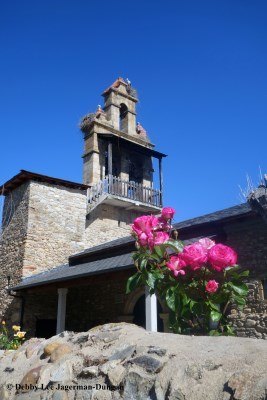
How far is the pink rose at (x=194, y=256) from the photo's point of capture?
8.55 feet

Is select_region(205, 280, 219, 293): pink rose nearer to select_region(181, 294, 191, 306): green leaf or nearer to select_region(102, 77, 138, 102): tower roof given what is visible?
select_region(181, 294, 191, 306): green leaf

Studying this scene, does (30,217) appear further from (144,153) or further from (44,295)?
(144,153)

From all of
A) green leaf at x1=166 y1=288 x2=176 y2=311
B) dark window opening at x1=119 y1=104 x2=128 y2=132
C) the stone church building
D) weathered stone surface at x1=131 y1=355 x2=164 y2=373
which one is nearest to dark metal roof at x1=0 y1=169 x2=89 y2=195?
the stone church building

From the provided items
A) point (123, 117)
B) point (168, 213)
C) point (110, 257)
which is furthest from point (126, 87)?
point (168, 213)

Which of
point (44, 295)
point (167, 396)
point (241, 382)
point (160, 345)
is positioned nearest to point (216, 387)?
point (241, 382)

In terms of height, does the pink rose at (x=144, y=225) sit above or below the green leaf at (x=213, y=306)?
above

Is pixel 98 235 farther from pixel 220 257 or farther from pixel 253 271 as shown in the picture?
pixel 220 257

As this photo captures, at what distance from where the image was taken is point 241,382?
1834 mm

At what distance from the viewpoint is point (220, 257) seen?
2.59 meters

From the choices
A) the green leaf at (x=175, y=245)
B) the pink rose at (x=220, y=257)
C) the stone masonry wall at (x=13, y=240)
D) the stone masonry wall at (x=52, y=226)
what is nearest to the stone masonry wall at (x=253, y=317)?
the green leaf at (x=175, y=245)

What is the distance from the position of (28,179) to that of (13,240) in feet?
7.32

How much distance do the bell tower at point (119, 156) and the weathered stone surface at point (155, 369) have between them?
40.6 ft

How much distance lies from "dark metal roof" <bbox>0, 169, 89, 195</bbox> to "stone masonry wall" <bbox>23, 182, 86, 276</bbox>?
17cm

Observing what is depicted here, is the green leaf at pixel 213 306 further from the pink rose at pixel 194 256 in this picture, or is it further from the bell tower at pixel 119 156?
the bell tower at pixel 119 156
